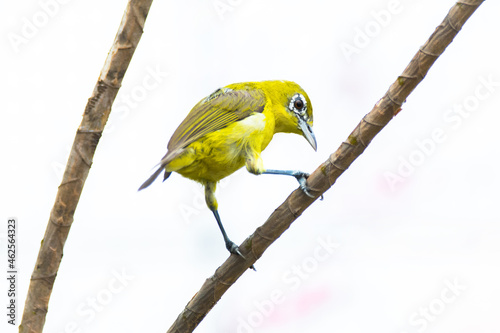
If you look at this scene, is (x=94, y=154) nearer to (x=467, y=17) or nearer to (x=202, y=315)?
(x=202, y=315)

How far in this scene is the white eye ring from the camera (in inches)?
154

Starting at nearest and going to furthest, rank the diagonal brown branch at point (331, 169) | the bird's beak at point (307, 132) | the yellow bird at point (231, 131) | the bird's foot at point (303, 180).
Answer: the diagonal brown branch at point (331, 169) → the bird's foot at point (303, 180) → the yellow bird at point (231, 131) → the bird's beak at point (307, 132)

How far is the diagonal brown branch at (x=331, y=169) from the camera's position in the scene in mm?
2566

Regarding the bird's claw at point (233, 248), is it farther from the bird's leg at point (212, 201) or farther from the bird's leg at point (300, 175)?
the bird's leg at point (300, 175)

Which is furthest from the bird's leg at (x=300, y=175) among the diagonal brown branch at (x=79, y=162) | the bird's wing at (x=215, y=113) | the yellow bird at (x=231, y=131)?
the diagonal brown branch at (x=79, y=162)

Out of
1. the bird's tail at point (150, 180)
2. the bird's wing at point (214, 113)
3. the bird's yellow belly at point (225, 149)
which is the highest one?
the bird's wing at point (214, 113)

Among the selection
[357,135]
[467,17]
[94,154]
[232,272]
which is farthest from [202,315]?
[467,17]

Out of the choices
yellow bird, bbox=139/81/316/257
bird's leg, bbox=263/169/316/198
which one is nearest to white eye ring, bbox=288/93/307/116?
yellow bird, bbox=139/81/316/257

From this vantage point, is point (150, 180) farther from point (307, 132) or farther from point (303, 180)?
point (307, 132)

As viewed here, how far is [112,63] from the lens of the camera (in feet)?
8.55

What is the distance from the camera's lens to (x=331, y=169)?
2.86 metres

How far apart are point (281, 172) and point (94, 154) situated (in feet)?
3.68

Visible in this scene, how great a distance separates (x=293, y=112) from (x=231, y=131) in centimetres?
63

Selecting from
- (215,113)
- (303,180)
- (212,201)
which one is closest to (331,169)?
(303,180)
